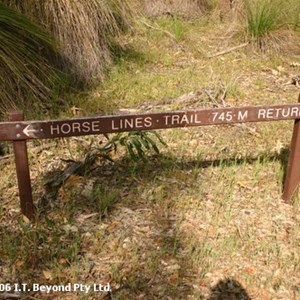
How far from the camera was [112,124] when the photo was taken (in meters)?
2.59

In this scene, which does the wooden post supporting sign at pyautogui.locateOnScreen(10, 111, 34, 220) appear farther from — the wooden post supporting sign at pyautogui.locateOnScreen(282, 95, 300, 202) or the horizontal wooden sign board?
the wooden post supporting sign at pyautogui.locateOnScreen(282, 95, 300, 202)

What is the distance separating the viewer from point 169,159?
11.7 ft

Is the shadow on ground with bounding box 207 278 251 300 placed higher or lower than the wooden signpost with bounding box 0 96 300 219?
lower

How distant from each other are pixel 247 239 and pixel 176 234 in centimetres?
43

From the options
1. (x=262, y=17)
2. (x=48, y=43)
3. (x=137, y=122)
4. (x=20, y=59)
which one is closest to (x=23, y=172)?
(x=137, y=122)

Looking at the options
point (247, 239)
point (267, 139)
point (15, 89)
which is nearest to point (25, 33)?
point (15, 89)

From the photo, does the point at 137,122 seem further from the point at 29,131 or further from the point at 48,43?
the point at 48,43

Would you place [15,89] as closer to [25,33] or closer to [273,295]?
[25,33]

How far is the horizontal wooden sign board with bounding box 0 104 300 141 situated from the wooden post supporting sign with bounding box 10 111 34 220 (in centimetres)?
4

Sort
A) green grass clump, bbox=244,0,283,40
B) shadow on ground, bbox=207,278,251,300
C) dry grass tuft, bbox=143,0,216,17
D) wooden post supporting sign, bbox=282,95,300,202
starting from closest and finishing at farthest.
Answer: shadow on ground, bbox=207,278,251,300 < wooden post supporting sign, bbox=282,95,300,202 < green grass clump, bbox=244,0,283,40 < dry grass tuft, bbox=143,0,216,17

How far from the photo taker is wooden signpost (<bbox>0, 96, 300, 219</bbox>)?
2.51 meters

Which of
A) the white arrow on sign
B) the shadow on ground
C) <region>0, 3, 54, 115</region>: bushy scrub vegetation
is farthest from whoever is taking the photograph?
<region>0, 3, 54, 115</region>: bushy scrub vegetation

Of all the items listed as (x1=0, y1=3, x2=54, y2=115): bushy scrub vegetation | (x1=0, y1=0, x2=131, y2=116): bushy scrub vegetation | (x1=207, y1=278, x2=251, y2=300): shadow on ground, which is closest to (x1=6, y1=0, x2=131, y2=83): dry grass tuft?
(x1=0, y1=0, x2=131, y2=116): bushy scrub vegetation

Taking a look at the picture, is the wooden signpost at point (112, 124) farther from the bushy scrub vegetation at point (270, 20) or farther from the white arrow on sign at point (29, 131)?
the bushy scrub vegetation at point (270, 20)
